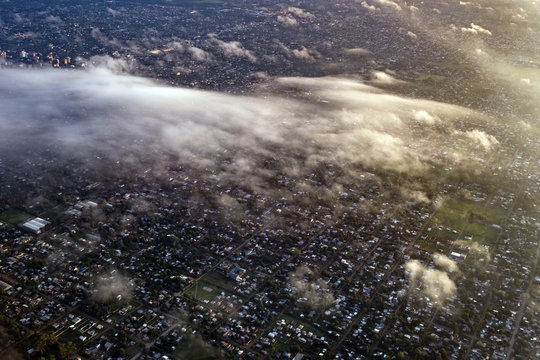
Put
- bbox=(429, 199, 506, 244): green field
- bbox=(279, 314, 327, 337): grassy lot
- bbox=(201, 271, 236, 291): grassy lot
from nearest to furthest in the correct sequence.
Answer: bbox=(279, 314, 327, 337): grassy lot, bbox=(201, 271, 236, 291): grassy lot, bbox=(429, 199, 506, 244): green field

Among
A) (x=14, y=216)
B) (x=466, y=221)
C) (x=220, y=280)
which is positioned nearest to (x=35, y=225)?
(x=14, y=216)

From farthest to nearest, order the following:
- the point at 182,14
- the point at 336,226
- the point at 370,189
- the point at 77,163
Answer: the point at 182,14 < the point at 77,163 < the point at 370,189 < the point at 336,226

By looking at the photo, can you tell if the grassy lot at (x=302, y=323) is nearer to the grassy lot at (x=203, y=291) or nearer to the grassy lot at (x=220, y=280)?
the grassy lot at (x=220, y=280)

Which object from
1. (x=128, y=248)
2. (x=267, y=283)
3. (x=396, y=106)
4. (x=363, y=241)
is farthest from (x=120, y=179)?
(x=396, y=106)

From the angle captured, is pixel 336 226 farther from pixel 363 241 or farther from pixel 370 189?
pixel 370 189

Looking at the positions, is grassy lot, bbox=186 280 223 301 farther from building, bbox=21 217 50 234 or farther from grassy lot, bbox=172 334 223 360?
building, bbox=21 217 50 234

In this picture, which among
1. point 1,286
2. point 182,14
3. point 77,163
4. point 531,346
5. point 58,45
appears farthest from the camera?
point 182,14

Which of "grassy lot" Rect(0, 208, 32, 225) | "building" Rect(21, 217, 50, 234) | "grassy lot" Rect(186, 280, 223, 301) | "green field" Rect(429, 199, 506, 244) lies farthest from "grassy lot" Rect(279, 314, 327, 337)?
"grassy lot" Rect(0, 208, 32, 225)

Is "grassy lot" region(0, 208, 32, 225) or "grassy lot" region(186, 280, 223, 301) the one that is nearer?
"grassy lot" region(186, 280, 223, 301)

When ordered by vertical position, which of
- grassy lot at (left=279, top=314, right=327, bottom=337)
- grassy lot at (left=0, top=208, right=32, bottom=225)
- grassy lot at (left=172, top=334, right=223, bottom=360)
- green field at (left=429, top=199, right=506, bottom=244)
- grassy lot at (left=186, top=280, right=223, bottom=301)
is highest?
green field at (left=429, top=199, right=506, bottom=244)

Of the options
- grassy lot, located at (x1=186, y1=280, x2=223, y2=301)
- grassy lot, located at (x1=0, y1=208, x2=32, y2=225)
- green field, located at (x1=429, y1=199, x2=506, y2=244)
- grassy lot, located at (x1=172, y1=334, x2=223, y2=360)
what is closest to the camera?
grassy lot, located at (x1=172, y1=334, x2=223, y2=360)
